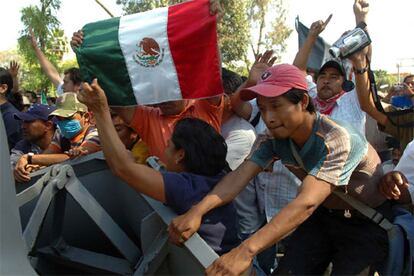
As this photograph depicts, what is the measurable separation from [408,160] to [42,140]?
2.47m

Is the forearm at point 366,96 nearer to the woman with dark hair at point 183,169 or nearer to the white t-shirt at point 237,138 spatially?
the white t-shirt at point 237,138

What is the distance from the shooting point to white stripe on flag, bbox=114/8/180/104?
9.67 feet

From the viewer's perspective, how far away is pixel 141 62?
9.71 ft

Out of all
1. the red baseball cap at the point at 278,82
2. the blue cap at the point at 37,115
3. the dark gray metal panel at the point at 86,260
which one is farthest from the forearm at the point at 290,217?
the blue cap at the point at 37,115

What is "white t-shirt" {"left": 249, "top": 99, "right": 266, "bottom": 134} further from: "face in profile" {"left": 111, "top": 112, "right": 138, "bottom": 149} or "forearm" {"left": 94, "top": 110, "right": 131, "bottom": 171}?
"forearm" {"left": 94, "top": 110, "right": 131, "bottom": 171}

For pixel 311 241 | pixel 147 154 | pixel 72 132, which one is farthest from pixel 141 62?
pixel 311 241

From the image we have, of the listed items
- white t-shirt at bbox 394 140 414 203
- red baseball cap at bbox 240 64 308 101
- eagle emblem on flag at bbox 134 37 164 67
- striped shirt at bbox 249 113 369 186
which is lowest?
white t-shirt at bbox 394 140 414 203

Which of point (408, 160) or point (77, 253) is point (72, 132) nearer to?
point (77, 253)

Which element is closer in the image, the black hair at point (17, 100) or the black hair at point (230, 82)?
the black hair at point (230, 82)

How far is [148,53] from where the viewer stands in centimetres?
299

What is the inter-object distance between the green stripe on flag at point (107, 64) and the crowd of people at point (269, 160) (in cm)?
8

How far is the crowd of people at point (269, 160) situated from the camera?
6.56 feet

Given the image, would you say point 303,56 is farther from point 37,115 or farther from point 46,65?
point 46,65

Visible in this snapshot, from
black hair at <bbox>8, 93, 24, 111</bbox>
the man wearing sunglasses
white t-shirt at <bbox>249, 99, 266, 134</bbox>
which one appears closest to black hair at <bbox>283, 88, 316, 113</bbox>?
white t-shirt at <bbox>249, 99, 266, 134</bbox>
